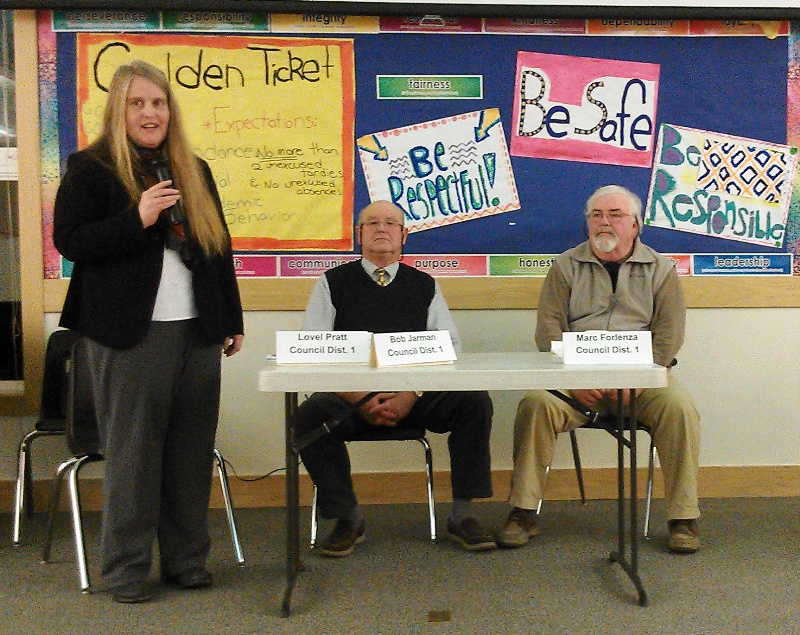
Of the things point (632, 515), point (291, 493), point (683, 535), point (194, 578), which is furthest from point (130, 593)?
point (683, 535)

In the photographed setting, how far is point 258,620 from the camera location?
231cm

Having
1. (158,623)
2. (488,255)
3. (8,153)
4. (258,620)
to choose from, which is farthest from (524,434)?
(8,153)

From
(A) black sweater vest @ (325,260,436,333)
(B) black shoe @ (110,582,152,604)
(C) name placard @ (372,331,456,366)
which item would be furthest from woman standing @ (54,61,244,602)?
(A) black sweater vest @ (325,260,436,333)

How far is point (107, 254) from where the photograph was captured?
232 cm

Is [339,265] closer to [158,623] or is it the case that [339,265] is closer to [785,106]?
[158,623]

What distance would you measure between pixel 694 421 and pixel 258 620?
1.62m

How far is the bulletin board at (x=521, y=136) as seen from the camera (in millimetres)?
3629

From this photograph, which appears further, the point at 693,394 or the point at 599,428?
the point at 693,394

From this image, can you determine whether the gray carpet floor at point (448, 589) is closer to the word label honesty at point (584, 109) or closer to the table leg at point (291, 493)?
the table leg at point (291, 493)

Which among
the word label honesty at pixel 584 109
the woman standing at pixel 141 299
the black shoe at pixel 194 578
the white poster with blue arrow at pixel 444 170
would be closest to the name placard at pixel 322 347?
the woman standing at pixel 141 299

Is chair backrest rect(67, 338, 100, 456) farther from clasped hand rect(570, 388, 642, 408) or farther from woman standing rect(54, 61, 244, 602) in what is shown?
clasped hand rect(570, 388, 642, 408)

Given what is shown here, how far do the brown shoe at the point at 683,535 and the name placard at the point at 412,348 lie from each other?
105cm

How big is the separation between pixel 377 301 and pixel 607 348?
1.06 meters

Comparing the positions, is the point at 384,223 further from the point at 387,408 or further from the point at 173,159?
the point at 173,159
